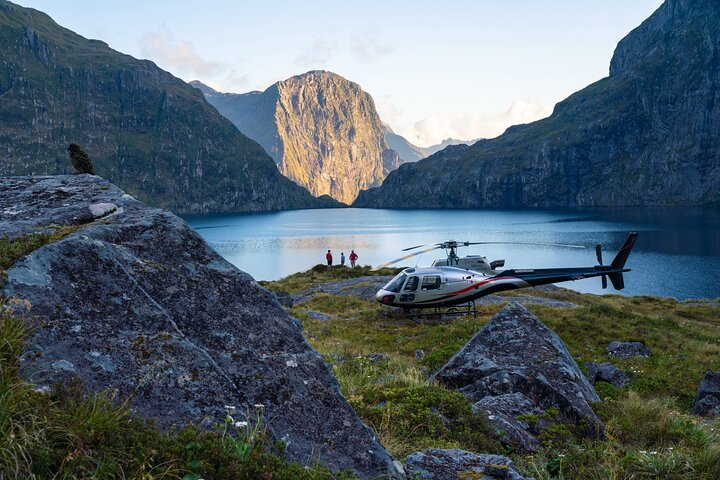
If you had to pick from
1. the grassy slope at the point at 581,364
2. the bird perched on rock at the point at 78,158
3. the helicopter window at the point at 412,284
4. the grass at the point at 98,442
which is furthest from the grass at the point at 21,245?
the helicopter window at the point at 412,284

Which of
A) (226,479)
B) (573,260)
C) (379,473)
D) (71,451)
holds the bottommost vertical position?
(573,260)

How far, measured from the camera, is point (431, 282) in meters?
27.4

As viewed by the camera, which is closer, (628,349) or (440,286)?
(628,349)

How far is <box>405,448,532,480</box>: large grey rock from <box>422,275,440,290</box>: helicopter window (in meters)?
22.2

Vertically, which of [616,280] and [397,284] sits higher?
[397,284]

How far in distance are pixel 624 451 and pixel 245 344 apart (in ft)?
19.8

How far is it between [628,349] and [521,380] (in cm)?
1360

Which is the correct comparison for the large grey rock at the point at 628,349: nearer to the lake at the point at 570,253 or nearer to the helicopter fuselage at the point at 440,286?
the helicopter fuselage at the point at 440,286

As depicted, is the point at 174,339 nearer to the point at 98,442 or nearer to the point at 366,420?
the point at 98,442

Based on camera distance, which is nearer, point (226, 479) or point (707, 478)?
point (226, 479)

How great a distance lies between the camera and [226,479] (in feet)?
10.9

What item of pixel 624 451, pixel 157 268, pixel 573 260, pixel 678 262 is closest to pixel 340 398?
pixel 157 268

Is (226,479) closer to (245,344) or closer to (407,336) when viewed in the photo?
(245,344)

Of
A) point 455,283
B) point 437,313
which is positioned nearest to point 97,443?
point 455,283
